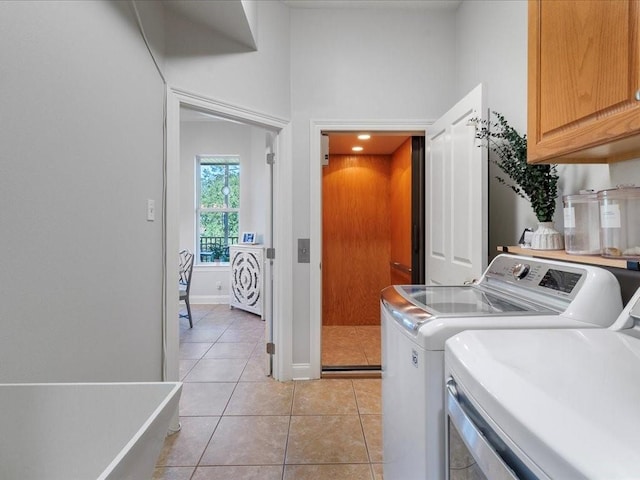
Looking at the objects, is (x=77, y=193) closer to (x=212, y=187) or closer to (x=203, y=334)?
(x=203, y=334)

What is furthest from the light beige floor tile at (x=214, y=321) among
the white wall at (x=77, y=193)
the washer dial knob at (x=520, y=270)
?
the washer dial knob at (x=520, y=270)

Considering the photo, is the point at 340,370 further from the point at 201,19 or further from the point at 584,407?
the point at 201,19

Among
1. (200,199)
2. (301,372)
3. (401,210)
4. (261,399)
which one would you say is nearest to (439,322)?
(261,399)

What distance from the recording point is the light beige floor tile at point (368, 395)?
2.14 m

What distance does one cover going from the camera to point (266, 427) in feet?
6.45

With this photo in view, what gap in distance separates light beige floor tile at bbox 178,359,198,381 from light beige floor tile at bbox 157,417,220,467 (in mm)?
676

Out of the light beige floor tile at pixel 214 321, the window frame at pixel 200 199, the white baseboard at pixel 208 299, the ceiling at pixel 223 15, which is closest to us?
the ceiling at pixel 223 15

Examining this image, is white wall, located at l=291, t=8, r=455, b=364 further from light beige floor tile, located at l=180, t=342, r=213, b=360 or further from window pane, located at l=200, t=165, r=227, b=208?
window pane, located at l=200, t=165, r=227, b=208

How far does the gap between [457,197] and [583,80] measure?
995 millimetres

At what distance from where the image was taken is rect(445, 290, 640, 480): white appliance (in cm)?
40

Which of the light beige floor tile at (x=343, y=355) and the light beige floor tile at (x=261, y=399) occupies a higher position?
the light beige floor tile at (x=343, y=355)

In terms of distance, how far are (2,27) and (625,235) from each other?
1.85 metres

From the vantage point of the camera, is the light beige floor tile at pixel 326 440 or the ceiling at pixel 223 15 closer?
the light beige floor tile at pixel 326 440

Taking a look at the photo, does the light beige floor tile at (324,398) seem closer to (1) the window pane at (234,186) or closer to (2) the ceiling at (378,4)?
(2) the ceiling at (378,4)
